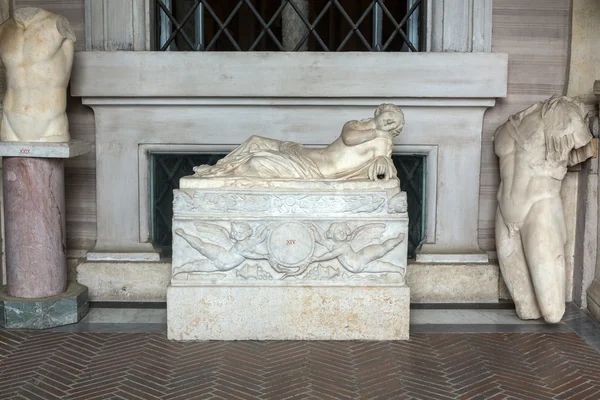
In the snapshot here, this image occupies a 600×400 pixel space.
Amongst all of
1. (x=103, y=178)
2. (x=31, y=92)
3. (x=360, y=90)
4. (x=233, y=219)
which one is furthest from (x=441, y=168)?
(x=31, y=92)

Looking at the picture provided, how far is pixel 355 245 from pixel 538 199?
→ 1.68m

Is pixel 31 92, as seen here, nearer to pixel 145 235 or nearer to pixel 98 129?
pixel 98 129

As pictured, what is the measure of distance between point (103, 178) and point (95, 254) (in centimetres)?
67

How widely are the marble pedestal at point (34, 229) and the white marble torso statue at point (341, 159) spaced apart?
125 centimetres

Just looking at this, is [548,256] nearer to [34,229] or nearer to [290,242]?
[290,242]

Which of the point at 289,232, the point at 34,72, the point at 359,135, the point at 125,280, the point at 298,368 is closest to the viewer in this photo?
the point at 298,368

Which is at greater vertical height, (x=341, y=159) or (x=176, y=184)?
(x=341, y=159)

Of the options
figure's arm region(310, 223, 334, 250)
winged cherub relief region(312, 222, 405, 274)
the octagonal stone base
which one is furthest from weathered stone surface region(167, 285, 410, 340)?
the octagonal stone base

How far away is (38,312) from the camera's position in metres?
7.17

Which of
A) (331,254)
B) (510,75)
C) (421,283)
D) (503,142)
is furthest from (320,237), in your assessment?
(510,75)

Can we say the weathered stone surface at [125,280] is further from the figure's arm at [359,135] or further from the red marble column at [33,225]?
the figure's arm at [359,135]

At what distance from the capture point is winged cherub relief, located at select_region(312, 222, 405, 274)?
670cm

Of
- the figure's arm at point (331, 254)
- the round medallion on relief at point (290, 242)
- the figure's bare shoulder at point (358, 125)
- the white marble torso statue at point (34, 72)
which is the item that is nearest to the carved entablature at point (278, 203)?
the round medallion on relief at point (290, 242)

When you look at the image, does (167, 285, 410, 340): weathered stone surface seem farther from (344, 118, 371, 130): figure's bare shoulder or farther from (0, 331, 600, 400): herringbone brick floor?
(344, 118, 371, 130): figure's bare shoulder
